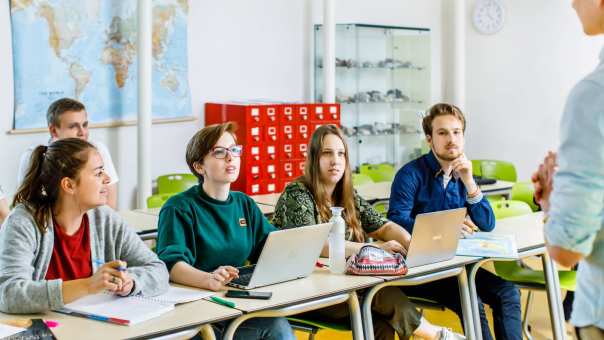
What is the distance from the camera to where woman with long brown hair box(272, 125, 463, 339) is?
11.2 ft

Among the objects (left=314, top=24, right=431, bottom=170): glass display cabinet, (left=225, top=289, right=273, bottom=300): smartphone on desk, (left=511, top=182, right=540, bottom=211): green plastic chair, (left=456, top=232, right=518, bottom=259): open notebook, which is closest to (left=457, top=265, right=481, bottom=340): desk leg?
(left=456, top=232, right=518, bottom=259): open notebook

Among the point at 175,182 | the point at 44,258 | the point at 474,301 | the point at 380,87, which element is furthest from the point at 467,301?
the point at 380,87

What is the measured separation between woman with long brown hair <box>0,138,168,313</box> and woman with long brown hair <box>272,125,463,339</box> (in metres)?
0.82

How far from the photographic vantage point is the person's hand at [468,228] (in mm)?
3902

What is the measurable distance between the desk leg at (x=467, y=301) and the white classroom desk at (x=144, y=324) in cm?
124

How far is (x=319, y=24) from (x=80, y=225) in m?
5.34

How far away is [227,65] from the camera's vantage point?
7160mm

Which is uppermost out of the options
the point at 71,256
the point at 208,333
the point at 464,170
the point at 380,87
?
the point at 380,87

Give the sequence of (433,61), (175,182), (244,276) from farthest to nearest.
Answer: (433,61) < (175,182) < (244,276)

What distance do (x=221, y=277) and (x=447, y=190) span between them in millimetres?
1573

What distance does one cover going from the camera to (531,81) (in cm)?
876

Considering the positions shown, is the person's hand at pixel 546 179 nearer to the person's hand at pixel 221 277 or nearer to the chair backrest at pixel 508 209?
the person's hand at pixel 221 277

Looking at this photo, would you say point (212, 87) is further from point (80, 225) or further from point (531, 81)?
point (80, 225)

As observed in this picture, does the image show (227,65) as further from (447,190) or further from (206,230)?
(206,230)
